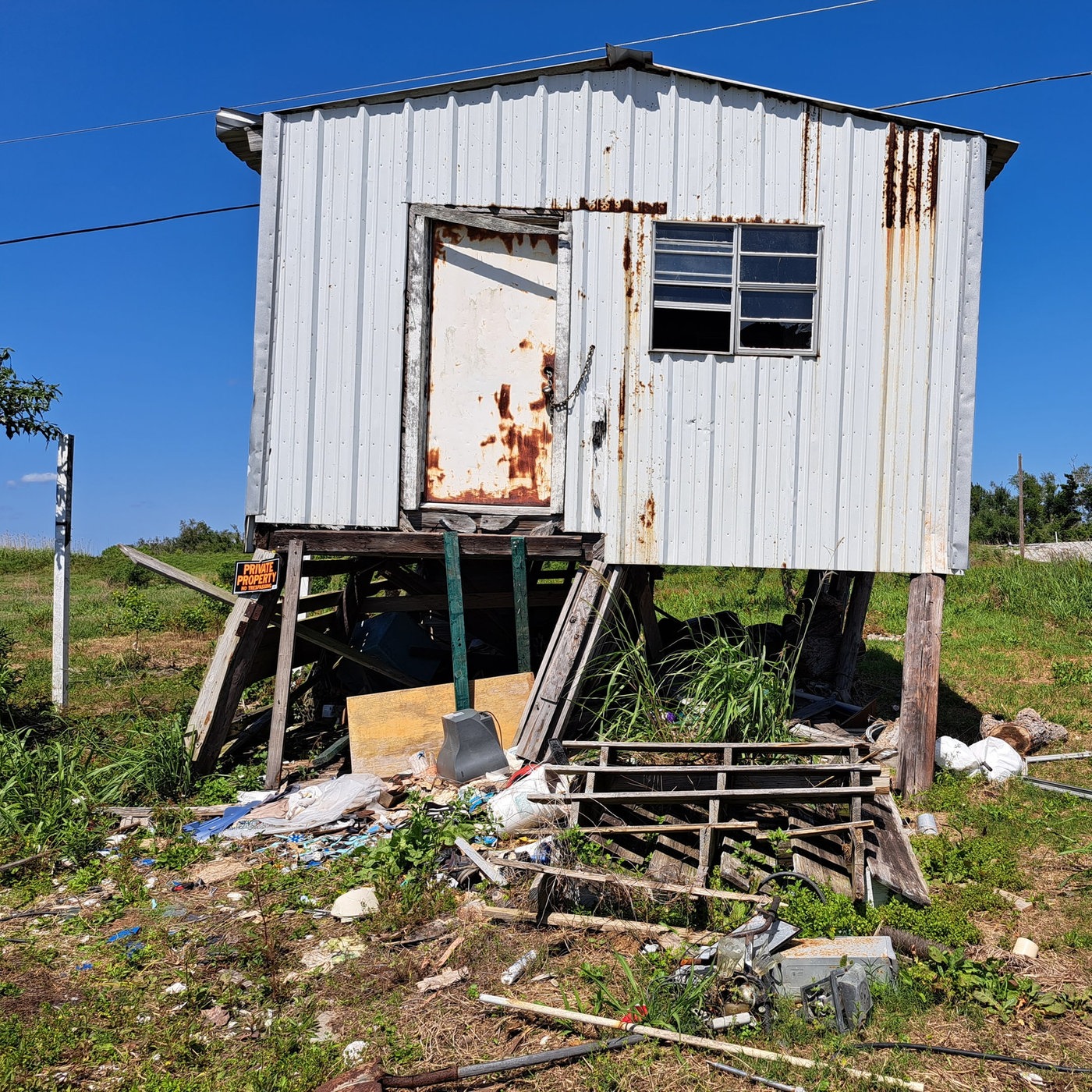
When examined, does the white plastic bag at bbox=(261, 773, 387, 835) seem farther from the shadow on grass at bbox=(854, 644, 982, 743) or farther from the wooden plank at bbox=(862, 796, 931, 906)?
the shadow on grass at bbox=(854, 644, 982, 743)

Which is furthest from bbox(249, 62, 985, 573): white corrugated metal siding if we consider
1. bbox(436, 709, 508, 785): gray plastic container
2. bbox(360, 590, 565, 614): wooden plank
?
bbox(436, 709, 508, 785): gray plastic container

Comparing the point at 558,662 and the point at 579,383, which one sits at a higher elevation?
the point at 579,383

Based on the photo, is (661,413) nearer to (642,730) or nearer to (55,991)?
(642,730)

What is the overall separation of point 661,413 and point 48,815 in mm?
5763

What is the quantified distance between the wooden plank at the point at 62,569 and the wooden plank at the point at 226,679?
→ 3153 millimetres

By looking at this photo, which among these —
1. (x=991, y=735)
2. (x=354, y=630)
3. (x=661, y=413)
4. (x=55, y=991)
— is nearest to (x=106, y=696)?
(x=354, y=630)

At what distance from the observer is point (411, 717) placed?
759cm

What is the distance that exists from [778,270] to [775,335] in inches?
22.8

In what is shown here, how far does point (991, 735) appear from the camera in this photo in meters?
8.58

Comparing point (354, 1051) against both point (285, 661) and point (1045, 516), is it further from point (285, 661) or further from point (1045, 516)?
point (1045, 516)

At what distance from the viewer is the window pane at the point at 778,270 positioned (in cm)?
791

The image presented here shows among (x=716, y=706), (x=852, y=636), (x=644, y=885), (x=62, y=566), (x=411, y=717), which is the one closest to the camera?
(x=644, y=885)

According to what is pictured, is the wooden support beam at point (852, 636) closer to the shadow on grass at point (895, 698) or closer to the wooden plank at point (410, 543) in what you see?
the shadow on grass at point (895, 698)

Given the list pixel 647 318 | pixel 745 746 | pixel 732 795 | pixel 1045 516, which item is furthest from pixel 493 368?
pixel 1045 516
